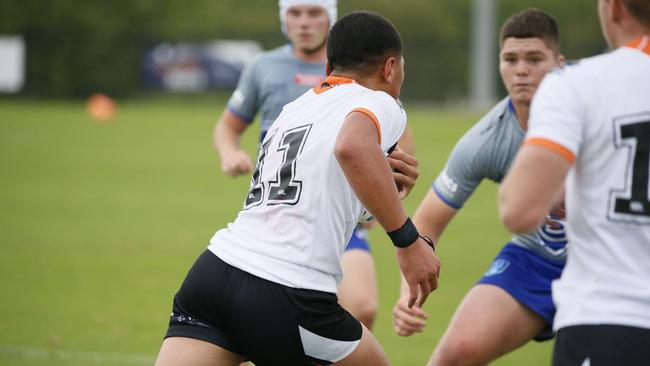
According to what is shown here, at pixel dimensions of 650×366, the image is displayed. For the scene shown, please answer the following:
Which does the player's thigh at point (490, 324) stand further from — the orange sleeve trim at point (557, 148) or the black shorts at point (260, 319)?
the orange sleeve trim at point (557, 148)

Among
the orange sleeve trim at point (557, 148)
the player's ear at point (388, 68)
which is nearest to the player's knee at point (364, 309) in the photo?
the player's ear at point (388, 68)

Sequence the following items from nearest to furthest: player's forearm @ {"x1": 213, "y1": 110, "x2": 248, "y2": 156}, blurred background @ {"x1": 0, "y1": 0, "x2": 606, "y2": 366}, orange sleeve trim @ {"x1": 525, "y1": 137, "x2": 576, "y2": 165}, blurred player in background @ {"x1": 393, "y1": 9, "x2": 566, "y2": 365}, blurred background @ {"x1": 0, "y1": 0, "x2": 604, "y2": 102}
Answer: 1. orange sleeve trim @ {"x1": 525, "y1": 137, "x2": 576, "y2": 165}
2. blurred player in background @ {"x1": 393, "y1": 9, "x2": 566, "y2": 365}
3. player's forearm @ {"x1": 213, "y1": 110, "x2": 248, "y2": 156}
4. blurred background @ {"x1": 0, "y1": 0, "x2": 606, "y2": 366}
5. blurred background @ {"x1": 0, "y1": 0, "x2": 604, "y2": 102}

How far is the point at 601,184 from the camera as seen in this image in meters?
3.27

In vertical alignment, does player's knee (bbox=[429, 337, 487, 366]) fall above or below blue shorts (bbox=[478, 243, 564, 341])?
below

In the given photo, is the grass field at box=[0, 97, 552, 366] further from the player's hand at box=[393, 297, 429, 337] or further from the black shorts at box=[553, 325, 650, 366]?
the black shorts at box=[553, 325, 650, 366]

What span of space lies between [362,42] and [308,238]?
0.83 m

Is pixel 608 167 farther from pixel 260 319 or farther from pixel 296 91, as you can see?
pixel 296 91

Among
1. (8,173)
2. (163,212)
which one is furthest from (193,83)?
(163,212)

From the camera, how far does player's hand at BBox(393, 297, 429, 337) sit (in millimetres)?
4832

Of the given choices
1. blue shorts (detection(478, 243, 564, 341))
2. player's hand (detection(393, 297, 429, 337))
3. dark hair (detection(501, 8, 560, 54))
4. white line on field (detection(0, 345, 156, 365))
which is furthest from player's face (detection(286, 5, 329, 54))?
white line on field (detection(0, 345, 156, 365))

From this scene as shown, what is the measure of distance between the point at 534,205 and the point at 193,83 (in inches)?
1579

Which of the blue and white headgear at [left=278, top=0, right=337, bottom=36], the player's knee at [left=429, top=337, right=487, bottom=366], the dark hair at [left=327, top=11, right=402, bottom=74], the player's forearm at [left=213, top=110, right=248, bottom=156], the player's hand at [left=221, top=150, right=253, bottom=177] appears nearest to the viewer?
the dark hair at [left=327, top=11, right=402, bottom=74]

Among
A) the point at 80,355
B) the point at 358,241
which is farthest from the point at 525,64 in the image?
the point at 80,355

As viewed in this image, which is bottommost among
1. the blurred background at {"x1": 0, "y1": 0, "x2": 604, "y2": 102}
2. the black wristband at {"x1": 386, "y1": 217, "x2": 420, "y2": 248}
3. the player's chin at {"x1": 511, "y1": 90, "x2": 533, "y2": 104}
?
the blurred background at {"x1": 0, "y1": 0, "x2": 604, "y2": 102}
